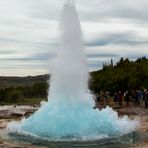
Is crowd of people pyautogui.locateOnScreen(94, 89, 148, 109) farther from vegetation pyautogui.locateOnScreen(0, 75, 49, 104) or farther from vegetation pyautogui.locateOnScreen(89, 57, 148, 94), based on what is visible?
vegetation pyautogui.locateOnScreen(0, 75, 49, 104)

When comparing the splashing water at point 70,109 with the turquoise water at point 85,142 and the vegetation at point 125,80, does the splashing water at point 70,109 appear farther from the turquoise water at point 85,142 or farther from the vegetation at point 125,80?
the vegetation at point 125,80

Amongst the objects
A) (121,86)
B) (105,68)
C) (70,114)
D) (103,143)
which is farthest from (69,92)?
(105,68)

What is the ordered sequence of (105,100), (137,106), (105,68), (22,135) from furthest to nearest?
(105,68) < (105,100) < (137,106) < (22,135)

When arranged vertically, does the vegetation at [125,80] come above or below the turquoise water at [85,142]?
above

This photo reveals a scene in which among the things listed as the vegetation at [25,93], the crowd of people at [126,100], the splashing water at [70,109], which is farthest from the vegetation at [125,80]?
the splashing water at [70,109]

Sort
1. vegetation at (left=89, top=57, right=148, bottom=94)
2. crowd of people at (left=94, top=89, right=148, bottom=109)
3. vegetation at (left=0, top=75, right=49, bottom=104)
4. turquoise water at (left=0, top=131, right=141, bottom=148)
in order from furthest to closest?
vegetation at (left=0, top=75, right=49, bottom=104), vegetation at (left=89, top=57, right=148, bottom=94), crowd of people at (left=94, top=89, right=148, bottom=109), turquoise water at (left=0, top=131, right=141, bottom=148)

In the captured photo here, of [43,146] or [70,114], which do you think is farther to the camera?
[70,114]

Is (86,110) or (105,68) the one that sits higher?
(105,68)

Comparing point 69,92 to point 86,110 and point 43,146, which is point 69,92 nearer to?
point 86,110

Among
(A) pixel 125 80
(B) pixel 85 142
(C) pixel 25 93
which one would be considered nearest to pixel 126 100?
(A) pixel 125 80

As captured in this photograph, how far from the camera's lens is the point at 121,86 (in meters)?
46.9

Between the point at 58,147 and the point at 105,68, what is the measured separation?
43.8 metres

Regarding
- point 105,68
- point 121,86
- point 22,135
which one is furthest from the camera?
point 105,68

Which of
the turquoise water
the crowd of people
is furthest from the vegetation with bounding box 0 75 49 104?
the turquoise water
